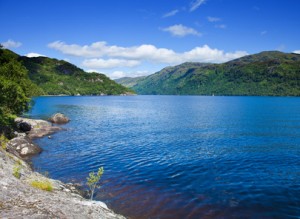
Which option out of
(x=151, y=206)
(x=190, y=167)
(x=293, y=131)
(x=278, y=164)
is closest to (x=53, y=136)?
(x=190, y=167)

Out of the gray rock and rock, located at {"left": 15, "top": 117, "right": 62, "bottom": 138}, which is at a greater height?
the gray rock

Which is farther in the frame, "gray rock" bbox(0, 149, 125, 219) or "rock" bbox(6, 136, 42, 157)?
"rock" bbox(6, 136, 42, 157)

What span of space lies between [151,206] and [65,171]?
16.6 metres

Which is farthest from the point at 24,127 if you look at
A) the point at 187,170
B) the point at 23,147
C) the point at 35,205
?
the point at 35,205

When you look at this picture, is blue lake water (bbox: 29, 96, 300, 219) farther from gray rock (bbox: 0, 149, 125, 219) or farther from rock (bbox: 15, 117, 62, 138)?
gray rock (bbox: 0, 149, 125, 219)

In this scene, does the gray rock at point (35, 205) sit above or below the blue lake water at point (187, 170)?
above

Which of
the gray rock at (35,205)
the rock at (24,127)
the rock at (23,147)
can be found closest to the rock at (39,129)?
the rock at (24,127)

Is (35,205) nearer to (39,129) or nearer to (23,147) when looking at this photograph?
(23,147)

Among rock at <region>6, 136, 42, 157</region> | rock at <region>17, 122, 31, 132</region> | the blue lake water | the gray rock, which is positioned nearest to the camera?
the gray rock

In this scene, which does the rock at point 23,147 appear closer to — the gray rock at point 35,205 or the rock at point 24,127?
the rock at point 24,127

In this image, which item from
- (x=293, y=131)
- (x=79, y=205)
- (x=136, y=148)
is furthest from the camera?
(x=293, y=131)

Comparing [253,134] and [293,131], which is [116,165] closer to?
[253,134]

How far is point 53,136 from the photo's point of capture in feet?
205

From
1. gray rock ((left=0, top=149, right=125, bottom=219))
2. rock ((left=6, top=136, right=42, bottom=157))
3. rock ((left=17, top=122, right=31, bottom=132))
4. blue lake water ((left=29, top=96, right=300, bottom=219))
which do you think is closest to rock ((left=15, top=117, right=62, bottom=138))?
rock ((left=17, top=122, right=31, bottom=132))
